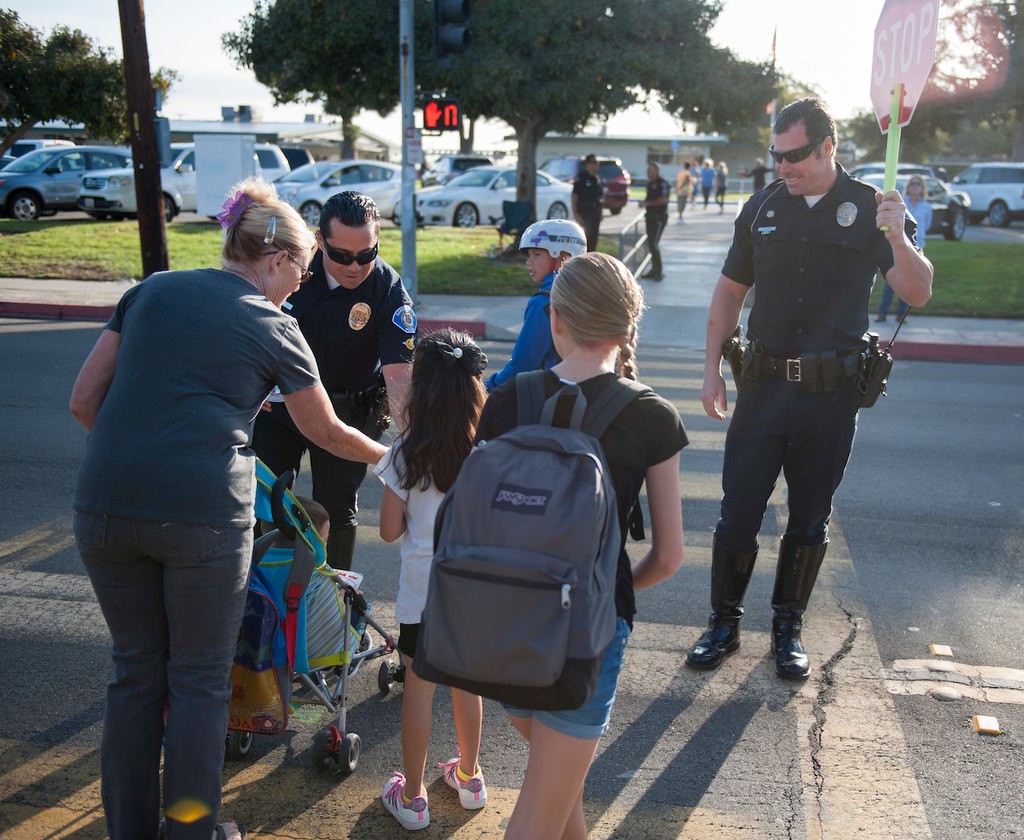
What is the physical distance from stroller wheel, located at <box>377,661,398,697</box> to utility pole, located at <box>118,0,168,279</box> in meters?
10.1

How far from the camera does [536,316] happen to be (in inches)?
151

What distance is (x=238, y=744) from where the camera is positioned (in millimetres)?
3602

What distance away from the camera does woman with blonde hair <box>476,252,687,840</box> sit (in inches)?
92.7

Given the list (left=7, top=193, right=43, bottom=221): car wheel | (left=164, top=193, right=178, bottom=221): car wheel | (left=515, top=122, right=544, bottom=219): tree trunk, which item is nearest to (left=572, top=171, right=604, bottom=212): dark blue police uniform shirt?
(left=515, top=122, right=544, bottom=219): tree trunk

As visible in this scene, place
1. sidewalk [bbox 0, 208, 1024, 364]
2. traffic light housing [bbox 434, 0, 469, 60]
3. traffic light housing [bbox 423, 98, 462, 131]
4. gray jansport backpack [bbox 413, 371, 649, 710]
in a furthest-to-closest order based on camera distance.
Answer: traffic light housing [bbox 423, 98, 462, 131]
sidewalk [bbox 0, 208, 1024, 364]
traffic light housing [bbox 434, 0, 469, 60]
gray jansport backpack [bbox 413, 371, 649, 710]

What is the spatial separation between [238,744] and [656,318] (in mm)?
11957

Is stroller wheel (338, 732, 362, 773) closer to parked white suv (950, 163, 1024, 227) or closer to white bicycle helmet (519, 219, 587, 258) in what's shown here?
white bicycle helmet (519, 219, 587, 258)

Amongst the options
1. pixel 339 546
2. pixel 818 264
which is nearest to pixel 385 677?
pixel 339 546

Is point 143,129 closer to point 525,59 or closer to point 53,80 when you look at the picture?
point 525,59

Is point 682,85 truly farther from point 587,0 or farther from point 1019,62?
point 1019,62

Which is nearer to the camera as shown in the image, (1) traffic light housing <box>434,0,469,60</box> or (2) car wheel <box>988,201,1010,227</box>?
(1) traffic light housing <box>434,0,469,60</box>

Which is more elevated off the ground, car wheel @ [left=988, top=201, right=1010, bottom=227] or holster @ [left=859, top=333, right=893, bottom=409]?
holster @ [left=859, top=333, right=893, bottom=409]

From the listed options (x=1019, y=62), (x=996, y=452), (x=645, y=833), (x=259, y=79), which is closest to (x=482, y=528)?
(x=645, y=833)

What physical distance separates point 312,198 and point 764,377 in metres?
22.2
